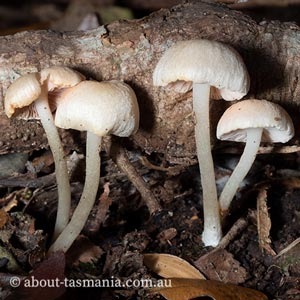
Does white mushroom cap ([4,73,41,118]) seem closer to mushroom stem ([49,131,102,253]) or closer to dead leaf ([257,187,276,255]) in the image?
mushroom stem ([49,131,102,253])

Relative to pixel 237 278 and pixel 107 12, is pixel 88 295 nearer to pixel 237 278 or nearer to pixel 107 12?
pixel 237 278

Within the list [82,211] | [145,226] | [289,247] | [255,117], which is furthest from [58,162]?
[289,247]

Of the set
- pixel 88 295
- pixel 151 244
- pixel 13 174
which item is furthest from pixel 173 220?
pixel 13 174

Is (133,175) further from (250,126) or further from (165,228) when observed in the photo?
(250,126)

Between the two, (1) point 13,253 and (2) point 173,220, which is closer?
(1) point 13,253

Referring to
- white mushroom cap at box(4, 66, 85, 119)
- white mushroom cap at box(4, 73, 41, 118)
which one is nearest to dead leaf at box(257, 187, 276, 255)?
white mushroom cap at box(4, 66, 85, 119)

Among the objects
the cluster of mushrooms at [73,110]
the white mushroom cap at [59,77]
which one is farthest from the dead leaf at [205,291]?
the white mushroom cap at [59,77]
